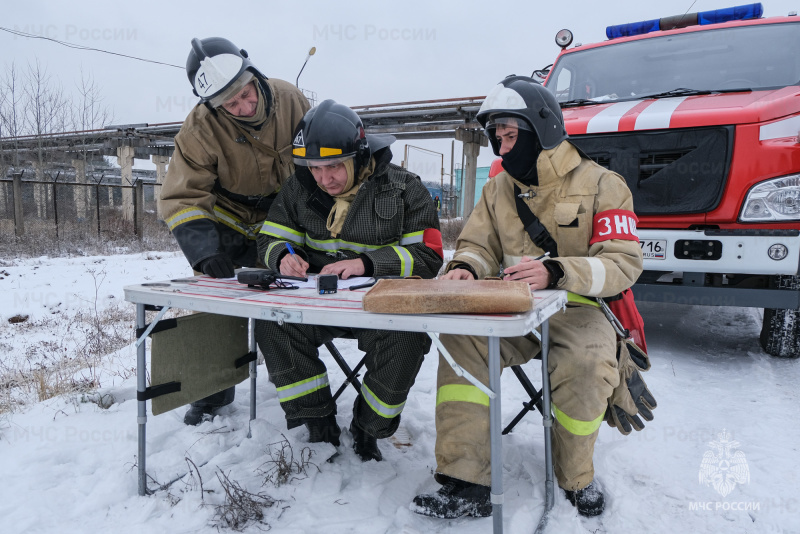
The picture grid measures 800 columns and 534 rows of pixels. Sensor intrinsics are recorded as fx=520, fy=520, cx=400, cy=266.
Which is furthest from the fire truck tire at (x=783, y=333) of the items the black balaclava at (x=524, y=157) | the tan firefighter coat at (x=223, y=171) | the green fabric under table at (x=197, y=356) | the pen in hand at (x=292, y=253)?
the green fabric under table at (x=197, y=356)

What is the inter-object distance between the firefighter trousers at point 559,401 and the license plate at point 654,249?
1808 mm

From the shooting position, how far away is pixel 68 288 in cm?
809

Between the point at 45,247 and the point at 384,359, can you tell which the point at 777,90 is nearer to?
the point at 384,359

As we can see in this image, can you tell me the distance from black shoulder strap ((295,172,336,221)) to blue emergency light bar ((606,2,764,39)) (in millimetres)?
3973

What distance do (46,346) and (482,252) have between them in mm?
4838

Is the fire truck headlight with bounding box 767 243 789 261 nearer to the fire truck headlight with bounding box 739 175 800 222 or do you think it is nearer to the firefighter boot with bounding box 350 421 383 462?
the fire truck headlight with bounding box 739 175 800 222

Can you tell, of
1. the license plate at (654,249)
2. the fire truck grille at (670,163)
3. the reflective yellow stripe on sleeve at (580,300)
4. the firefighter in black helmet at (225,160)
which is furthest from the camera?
the license plate at (654,249)

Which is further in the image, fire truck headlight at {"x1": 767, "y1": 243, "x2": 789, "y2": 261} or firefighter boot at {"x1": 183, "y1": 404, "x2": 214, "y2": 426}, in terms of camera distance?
fire truck headlight at {"x1": 767, "y1": 243, "x2": 789, "y2": 261}

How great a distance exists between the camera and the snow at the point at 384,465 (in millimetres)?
2088

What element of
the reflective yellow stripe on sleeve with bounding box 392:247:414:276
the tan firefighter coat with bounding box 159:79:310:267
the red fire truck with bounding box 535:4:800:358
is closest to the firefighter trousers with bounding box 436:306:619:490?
the reflective yellow stripe on sleeve with bounding box 392:247:414:276

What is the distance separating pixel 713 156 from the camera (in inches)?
143

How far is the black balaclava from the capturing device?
2420mm

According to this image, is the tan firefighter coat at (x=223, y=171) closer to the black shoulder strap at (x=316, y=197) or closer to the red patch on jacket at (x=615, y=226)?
the black shoulder strap at (x=316, y=197)

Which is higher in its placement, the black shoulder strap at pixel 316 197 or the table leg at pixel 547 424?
the black shoulder strap at pixel 316 197
